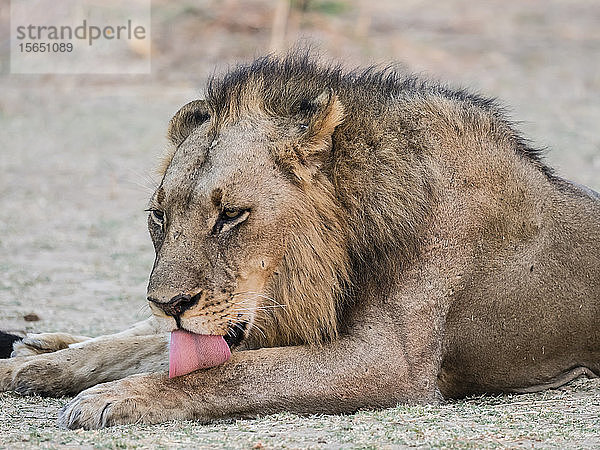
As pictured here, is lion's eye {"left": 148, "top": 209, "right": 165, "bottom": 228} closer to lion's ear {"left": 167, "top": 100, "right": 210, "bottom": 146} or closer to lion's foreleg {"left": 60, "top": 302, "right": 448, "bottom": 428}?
lion's ear {"left": 167, "top": 100, "right": 210, "bottom": 146}

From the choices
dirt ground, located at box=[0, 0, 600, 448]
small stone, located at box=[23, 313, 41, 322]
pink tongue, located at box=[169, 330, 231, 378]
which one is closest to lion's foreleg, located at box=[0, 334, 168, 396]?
dirt ground, located at box=[0, 0, 600, 448]

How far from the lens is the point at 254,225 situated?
4.09 metres

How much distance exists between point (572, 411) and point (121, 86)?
13.7 meters

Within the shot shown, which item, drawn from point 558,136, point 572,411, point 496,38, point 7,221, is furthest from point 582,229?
point 496,38

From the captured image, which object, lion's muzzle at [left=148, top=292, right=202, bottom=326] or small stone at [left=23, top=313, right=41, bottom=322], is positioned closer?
lion's muzzle at [left=148, top=292, right=202, bottom=326]

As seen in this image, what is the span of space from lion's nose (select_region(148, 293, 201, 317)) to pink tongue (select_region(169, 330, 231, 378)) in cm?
11

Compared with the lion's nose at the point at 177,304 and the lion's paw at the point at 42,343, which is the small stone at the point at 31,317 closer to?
the lion's paw at the point at 42,343

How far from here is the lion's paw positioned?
5.09 metres

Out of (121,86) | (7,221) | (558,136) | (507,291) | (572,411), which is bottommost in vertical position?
(572,411)

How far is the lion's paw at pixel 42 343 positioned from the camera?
5094 millimetres

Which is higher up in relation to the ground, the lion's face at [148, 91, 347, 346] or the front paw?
the lion's face at [148, 91, 347, 346]

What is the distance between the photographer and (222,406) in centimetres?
403

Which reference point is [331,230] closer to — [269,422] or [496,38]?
[269,422]

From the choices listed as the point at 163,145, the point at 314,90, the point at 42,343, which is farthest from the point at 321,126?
the point at 163,145
